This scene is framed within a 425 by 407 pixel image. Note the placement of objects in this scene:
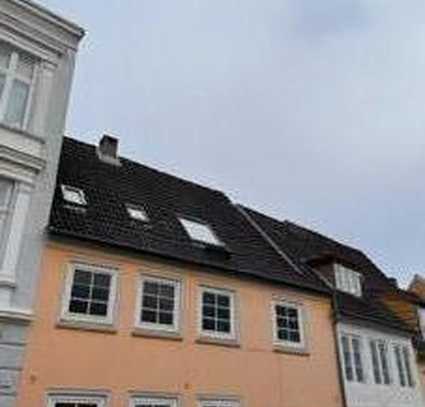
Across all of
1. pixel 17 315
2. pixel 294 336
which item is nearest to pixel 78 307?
pixel 17 315

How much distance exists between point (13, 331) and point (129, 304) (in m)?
3.12

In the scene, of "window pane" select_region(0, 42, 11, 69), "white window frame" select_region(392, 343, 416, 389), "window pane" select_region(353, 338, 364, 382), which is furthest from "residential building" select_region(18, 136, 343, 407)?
"white window frame" select_region(392, 343, 416, 389)

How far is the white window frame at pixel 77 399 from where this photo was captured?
40.7ft

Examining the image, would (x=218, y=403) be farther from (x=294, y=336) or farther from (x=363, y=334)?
(x=363, y=334)

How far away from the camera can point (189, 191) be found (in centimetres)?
2206

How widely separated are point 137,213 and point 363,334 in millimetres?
9431

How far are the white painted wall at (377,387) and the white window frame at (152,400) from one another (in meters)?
6.84

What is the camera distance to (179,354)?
14805 mm

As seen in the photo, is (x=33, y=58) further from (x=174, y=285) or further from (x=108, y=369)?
(x=108, y=369)

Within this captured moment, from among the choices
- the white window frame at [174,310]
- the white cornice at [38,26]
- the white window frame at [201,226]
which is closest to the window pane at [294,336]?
the white window frame at [201,226]

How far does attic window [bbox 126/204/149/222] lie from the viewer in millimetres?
16844

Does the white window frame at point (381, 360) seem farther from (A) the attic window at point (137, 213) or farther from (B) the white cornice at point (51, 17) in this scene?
(B) the white cornice at point (51, 17)

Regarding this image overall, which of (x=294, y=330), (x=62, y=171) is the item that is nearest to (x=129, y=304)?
(x=62, y=171)

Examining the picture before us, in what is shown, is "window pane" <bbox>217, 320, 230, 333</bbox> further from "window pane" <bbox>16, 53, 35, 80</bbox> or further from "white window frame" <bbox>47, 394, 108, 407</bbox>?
"window pane" <bbox>16, 53, 35, 80</bbox>
